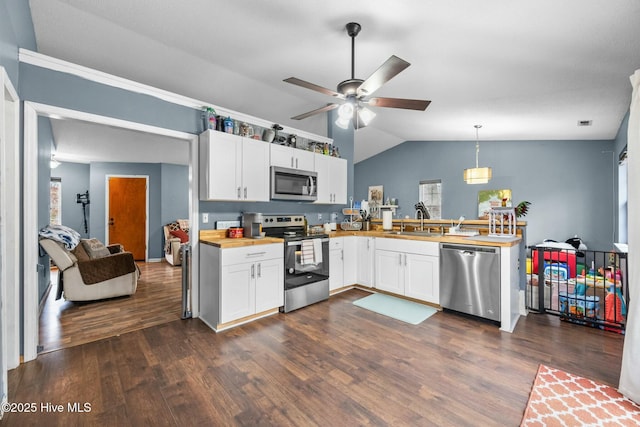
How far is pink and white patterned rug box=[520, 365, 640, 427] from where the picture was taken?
1.62m

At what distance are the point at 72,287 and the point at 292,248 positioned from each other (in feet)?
9.43

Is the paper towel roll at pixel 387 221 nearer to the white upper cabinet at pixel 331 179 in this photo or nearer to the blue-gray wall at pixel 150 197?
the white upper cabinet at pixel 331 179

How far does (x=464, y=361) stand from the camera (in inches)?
88.2

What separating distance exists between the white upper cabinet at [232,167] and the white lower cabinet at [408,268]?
1750mm

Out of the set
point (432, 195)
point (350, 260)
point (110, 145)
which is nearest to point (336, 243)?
point (350, 260)

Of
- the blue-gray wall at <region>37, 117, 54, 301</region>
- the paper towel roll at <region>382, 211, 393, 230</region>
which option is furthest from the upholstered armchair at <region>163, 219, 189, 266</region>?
the paper towel roll at <region>382, 211, 393, 230</region>

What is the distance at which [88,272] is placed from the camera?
11.9 feet

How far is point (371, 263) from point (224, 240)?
6.73 feet

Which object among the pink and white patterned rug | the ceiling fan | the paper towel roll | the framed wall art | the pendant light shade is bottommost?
the pink and white patterned rug

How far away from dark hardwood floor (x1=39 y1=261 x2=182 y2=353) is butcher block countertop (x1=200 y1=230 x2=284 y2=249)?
3.15ft

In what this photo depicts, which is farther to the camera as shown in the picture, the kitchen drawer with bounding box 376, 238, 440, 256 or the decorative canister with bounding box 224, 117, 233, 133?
the kitchen drawer with bounding box 376, 238, 440, 256

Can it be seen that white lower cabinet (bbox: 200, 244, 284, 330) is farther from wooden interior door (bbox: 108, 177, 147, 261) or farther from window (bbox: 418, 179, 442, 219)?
window (bbox: 418, 179, 442, 219)

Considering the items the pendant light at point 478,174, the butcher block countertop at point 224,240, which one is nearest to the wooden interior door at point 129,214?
the butcher block countertop at point 224,240

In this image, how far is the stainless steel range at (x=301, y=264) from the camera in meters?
3.28
